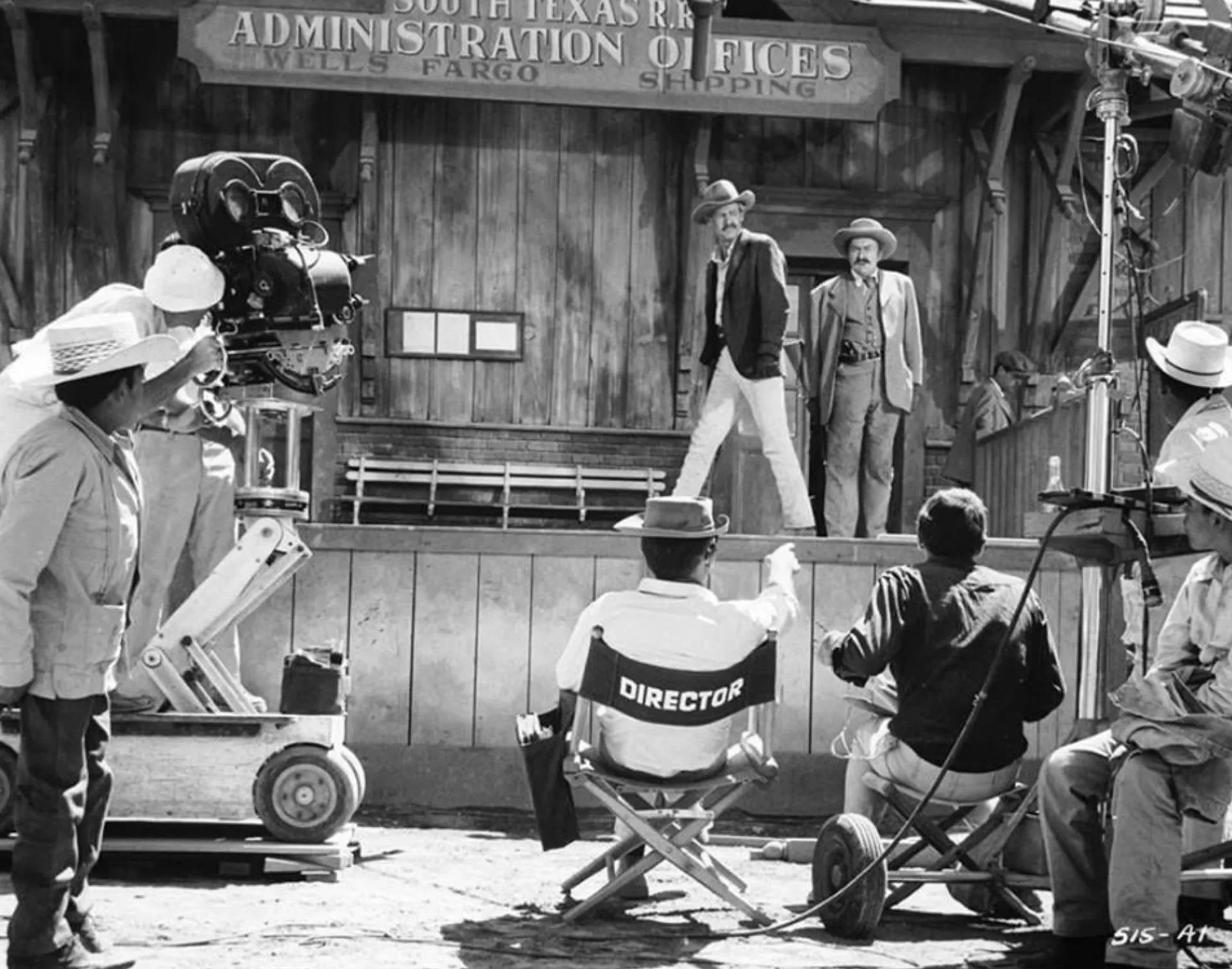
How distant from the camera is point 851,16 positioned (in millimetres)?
12219

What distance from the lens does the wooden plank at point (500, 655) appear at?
8625mm

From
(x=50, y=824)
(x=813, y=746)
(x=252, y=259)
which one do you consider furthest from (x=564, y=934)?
(x=813, y=746)

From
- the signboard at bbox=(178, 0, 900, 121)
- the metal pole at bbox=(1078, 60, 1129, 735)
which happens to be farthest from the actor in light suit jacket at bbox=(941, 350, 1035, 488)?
A: the metal pole at bbox=(1078, 60, 1129, 735)

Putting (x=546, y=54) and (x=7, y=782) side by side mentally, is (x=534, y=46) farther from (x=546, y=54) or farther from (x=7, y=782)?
(x=7, y=782)

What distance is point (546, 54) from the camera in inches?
473

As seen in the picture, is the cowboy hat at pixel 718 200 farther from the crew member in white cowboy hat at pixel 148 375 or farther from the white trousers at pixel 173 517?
the crew member in white cowboy hat at pixel 148 375

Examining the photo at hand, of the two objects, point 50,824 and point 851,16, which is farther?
point 851,16

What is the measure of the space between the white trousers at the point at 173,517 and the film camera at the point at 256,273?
58 cm

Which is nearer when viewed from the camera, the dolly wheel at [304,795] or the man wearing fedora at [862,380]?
the dolly wheel at [304,795]

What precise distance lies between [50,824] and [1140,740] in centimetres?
271

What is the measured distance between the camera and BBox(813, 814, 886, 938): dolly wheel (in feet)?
18.0

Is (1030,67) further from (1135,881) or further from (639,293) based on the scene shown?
(1135,881)

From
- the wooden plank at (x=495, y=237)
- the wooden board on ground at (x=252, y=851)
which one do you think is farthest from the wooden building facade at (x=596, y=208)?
the wooden board on ground at (x=252, y=851)

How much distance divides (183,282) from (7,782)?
1.84 meters
